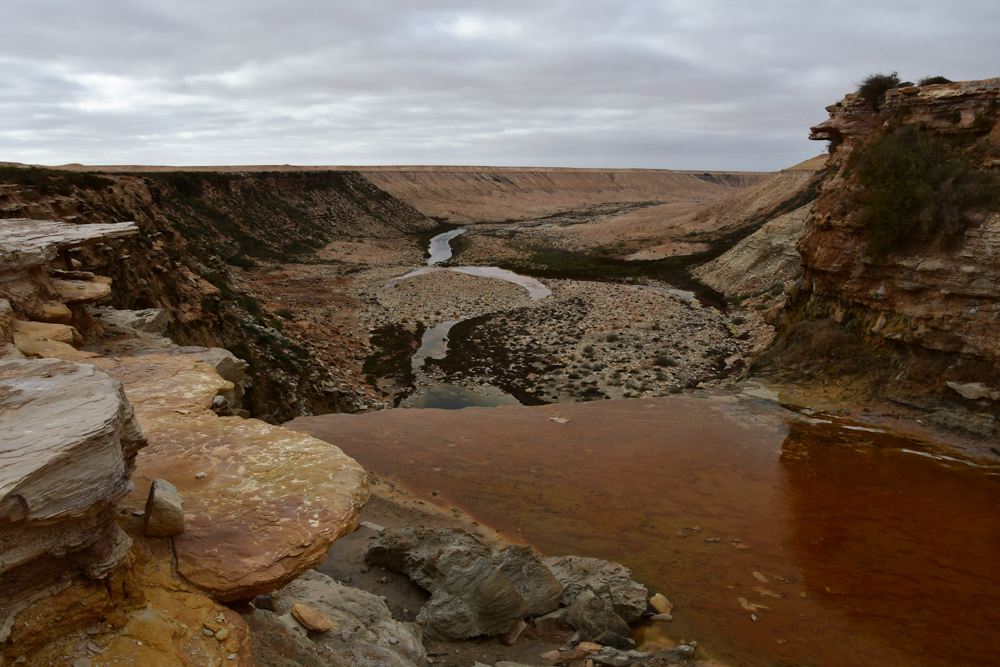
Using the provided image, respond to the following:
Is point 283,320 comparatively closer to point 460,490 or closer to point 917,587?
point 460,490

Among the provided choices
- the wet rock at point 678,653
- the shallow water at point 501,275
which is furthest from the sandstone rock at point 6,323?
the shallow water at point 501,275

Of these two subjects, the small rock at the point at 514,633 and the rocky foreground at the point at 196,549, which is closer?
the rocky foreground at the point at 196,549

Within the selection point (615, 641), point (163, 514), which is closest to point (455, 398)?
point (615, 641)

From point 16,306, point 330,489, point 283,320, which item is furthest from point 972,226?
point 283,320

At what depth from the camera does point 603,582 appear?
7.16 metres

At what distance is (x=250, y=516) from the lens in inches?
166

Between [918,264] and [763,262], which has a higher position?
[918,264]

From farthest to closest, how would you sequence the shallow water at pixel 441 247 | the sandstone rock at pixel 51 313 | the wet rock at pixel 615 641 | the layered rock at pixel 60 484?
the shallow water at pixel 441 247, the sandstone rock at pixel 51 313, the wet rock at pixel 615 641, the layered rock at pixel 60 484

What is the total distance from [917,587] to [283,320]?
2017 cm

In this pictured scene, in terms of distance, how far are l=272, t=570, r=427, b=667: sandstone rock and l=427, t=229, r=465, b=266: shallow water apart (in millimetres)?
39712

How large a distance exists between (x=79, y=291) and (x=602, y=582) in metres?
9.51

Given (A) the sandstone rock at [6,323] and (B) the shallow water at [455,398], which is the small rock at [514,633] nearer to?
(A) the sandstone rock at [6,323]

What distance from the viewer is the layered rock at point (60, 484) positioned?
2902mm

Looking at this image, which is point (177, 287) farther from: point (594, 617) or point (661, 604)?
point (661, 604)
